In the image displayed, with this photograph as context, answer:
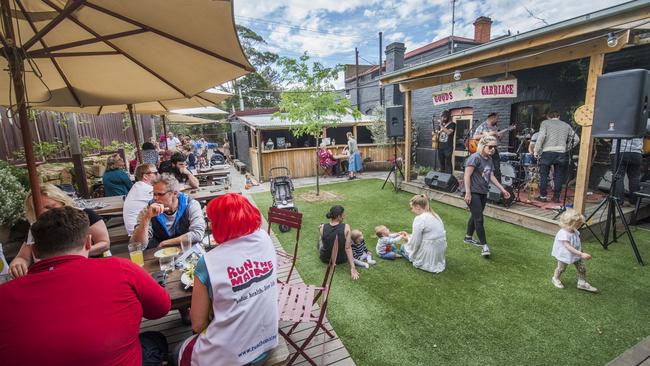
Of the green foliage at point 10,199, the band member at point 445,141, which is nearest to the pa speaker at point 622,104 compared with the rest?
the band member at point 445,141

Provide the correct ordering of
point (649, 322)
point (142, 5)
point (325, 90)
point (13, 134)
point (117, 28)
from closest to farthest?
1. point (142, 5)
2. point (117, 28)
3. point (649, 322)
4. point (13, 134)
5. point (325, 90)

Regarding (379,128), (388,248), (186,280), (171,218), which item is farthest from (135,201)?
(379,128)

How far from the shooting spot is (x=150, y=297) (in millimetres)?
1463

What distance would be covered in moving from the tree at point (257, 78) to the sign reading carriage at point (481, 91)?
81.3ft

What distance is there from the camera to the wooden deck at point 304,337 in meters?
2.49

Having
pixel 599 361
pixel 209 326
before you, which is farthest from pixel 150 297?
pixel 599 361

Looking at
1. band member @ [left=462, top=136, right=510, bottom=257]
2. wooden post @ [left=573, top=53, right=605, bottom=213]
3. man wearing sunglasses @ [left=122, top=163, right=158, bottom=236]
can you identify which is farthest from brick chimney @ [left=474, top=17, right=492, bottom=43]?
man wearing sunglasses @ [left=122, top=163, right=158, bottom=236]

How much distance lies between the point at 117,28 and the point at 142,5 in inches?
24.8

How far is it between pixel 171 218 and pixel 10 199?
2.84m

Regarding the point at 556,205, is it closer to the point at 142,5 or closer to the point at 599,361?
the point at 599,361

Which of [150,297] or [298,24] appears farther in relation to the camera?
[298,24]

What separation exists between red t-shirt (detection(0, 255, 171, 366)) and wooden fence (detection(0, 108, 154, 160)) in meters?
3.37

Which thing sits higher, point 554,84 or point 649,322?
point 554,84

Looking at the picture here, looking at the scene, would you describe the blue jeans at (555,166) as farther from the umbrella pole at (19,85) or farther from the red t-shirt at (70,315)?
the umbrella pole at (19,85)
